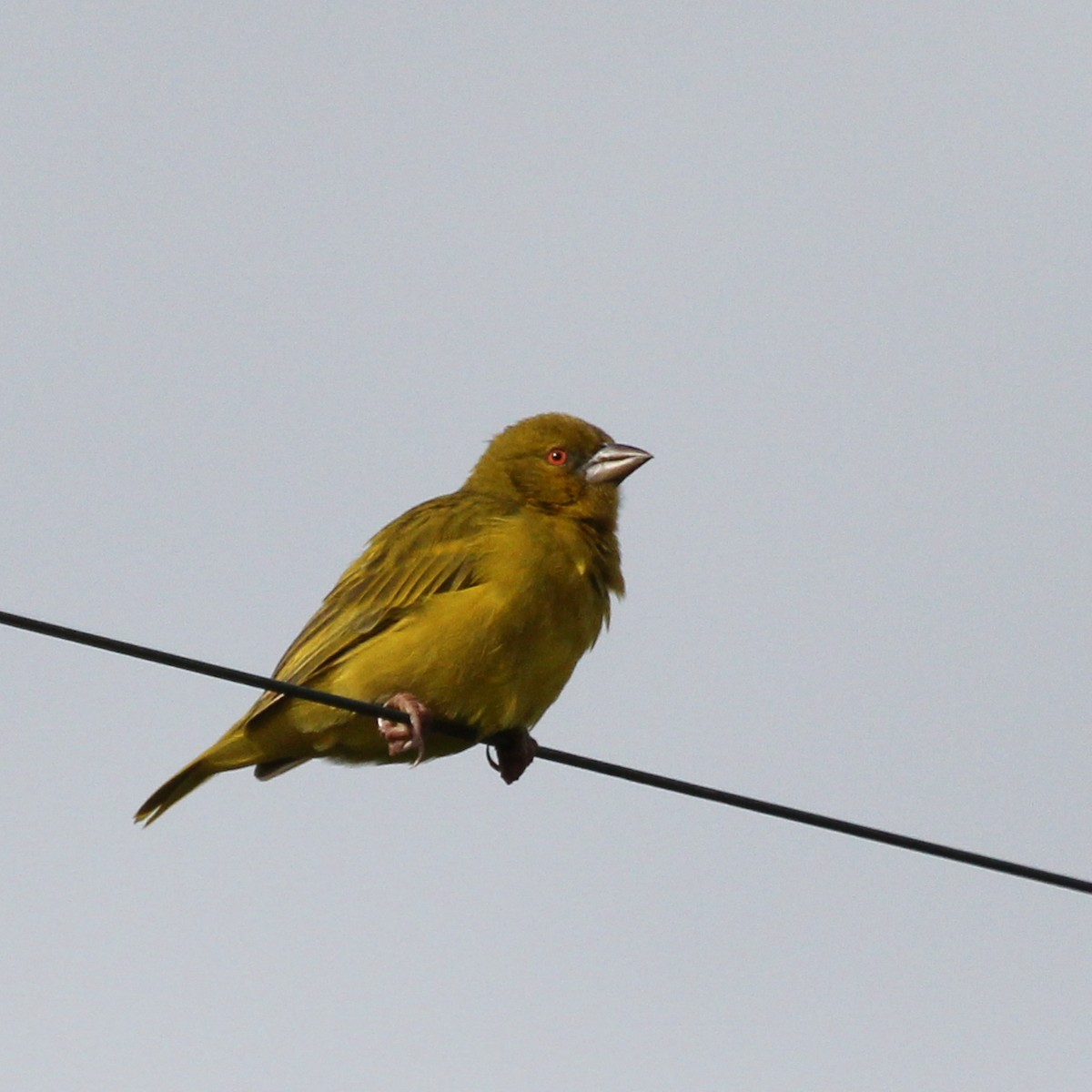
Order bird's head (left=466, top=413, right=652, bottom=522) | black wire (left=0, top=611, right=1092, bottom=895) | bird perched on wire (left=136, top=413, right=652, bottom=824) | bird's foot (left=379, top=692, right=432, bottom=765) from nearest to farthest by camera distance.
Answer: black wire (left=0, top=611, right=1092, bottom=895) < bird's foot (left=379, top=692, right=432, bottom=765) < bird perched on wire (left=136, top=413, right=652, bottom=824) < bird's head (left=466, top=413, right=652, bottom=522)

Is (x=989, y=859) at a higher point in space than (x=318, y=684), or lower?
higher

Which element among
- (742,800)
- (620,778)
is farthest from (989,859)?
Result: (620,778)

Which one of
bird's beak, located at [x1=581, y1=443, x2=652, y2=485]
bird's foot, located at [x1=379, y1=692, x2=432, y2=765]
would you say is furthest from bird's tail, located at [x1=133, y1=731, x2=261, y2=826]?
bird's beak, located at [x1=581, y1=443, x2=652, y2=485]

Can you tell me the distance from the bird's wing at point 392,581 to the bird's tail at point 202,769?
8.1 inches

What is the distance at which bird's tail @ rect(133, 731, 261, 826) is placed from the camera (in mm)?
7418

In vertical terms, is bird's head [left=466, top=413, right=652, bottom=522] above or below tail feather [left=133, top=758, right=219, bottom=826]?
above

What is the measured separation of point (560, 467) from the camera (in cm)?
812

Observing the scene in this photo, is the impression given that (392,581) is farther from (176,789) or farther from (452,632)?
(176,789)

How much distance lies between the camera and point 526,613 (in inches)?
275

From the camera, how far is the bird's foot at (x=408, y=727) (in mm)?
6844

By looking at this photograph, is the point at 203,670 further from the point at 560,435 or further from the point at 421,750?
the point at 560,435

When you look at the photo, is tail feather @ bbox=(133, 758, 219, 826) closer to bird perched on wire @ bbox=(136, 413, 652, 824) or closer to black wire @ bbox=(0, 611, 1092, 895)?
bird perched on wire @ bbox=(136, 413, 652, 824)

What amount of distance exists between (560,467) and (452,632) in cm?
136

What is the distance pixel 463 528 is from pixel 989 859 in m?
3.25
